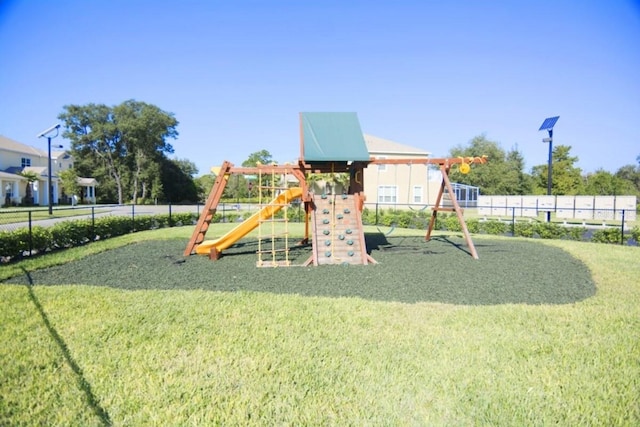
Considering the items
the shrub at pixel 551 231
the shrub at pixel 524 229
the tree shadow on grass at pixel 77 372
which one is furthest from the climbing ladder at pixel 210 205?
the shrub at pixel 551 231

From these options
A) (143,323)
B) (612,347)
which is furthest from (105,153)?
(612,347)

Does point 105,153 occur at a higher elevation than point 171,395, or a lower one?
higher

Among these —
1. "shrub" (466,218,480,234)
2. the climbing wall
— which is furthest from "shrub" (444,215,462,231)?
the climbing wall

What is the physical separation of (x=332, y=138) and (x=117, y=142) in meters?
42.4

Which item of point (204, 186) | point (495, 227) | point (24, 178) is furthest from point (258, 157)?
point (495, 227)

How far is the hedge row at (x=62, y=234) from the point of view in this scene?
28.3 feet

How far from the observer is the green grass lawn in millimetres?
2621

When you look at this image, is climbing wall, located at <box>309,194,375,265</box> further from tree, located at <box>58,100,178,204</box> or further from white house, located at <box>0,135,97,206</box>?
tree, located at <box>58,100,178,204</box>

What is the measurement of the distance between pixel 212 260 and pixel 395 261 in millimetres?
4242

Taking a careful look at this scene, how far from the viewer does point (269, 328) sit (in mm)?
4117

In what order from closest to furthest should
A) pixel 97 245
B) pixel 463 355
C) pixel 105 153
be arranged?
pixel 463 355, pixel 97 245, pixel 105 153

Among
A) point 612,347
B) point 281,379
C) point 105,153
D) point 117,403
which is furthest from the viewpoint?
point 105,153

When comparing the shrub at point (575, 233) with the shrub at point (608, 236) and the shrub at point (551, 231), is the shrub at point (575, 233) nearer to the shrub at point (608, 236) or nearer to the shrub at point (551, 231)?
the shrub at point (551, 231)

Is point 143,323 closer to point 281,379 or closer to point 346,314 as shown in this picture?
point 281,379
